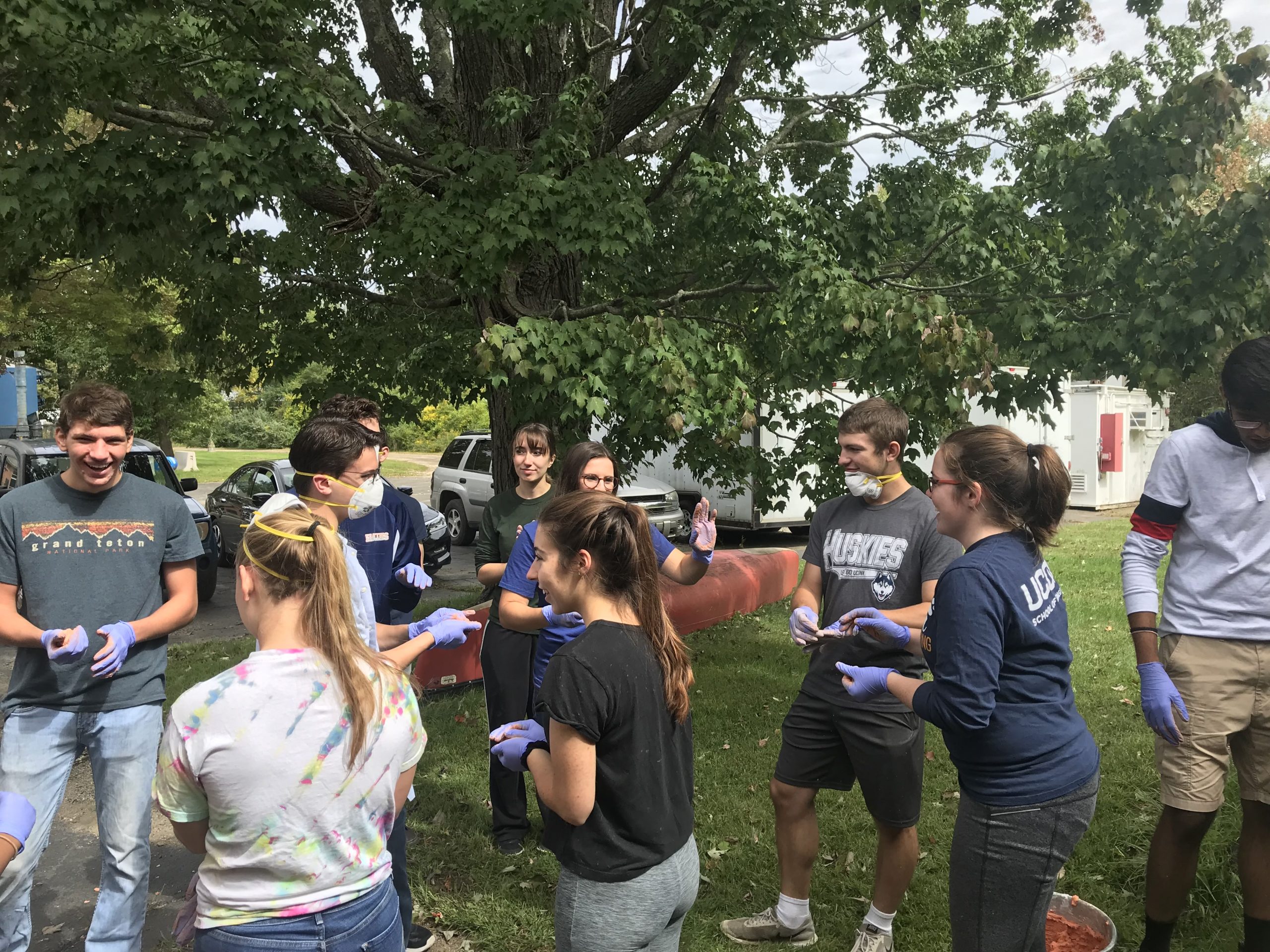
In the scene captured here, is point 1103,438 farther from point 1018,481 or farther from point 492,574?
point 1018,481

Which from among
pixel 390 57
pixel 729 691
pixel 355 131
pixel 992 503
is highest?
pixel 390 57

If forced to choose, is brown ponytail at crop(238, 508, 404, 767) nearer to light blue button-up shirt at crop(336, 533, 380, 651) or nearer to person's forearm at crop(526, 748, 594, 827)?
person's forearm at crop(526, 748, 594, 827)

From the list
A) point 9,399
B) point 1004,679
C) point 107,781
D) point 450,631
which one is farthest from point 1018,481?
point 9,399

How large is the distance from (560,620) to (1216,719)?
2254mm

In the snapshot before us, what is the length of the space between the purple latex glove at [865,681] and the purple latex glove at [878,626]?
0.97ft

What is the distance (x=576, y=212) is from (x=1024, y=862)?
470cm

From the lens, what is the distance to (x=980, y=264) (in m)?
6.32

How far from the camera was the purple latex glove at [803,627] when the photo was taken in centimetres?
308

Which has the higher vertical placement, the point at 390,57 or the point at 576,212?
Result: the point at 390,57

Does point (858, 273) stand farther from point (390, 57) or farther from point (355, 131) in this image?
point (390, 57)

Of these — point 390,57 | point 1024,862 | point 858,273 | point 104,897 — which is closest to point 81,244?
point 390,57

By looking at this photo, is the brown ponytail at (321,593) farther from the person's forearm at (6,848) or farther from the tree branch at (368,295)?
the tree branch at (368,295)

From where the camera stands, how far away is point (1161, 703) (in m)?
2.97

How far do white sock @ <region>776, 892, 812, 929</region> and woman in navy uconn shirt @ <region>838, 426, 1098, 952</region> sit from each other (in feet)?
3.87
